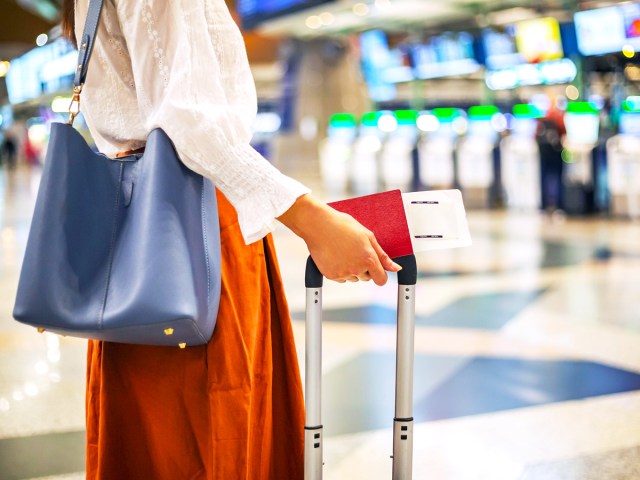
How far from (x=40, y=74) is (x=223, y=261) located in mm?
10771

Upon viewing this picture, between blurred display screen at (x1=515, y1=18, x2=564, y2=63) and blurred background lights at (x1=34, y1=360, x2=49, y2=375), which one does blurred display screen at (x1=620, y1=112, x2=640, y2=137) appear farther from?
blurred background lights at (x1=34, y1=360, x2=49, y2=375)

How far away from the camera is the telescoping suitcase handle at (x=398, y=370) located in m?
1.21

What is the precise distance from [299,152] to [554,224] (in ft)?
27.7

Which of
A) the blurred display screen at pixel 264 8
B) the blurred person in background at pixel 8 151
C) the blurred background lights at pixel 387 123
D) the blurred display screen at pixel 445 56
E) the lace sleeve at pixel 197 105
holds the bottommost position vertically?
the lace sleeve at pixel 197 105

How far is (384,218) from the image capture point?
1.16 metres

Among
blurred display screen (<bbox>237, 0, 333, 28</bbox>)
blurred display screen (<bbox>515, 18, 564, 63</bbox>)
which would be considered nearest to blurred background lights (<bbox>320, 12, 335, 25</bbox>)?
blurred display screen (<bbox>237, 0, 333, 28</bbox>)

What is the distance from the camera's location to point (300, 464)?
1344 mm

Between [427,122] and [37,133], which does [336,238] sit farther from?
[37,133]

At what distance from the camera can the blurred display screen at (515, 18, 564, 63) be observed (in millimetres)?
10391

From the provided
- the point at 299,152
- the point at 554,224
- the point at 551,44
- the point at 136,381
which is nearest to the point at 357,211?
the point at 136,381

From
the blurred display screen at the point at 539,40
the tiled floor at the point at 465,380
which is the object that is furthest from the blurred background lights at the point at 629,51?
the tiled floor at the point at 465,380

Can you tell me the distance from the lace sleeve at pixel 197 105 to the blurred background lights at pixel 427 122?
13.9 metres

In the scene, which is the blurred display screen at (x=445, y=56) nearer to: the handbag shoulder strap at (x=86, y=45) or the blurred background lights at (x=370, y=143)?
the blurred background lights at (x=370, y=143)

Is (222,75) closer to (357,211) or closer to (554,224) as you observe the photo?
(357,211)
